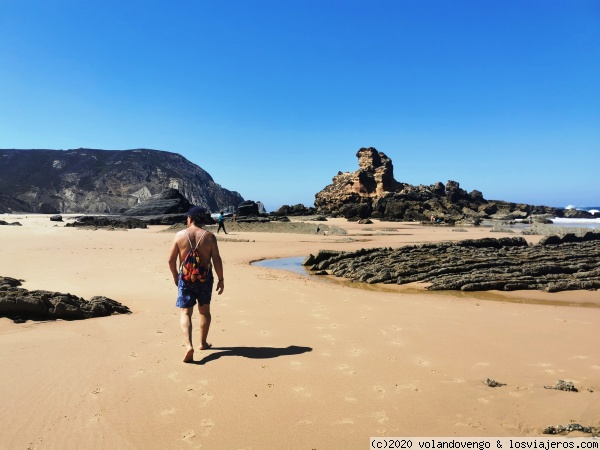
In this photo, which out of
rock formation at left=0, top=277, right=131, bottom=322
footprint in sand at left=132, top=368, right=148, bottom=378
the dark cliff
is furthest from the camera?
the dark cliff

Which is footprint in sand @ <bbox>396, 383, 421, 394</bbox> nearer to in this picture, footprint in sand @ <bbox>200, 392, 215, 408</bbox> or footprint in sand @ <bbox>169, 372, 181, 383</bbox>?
Result: footprint in sand @ <bbox>200, 392, 215, 408</bbox>

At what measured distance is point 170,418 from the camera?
3293 millimetres

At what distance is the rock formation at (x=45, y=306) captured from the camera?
6.10 meters

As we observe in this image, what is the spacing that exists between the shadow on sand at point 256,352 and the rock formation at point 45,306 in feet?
9.37

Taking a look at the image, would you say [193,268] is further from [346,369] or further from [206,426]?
[346,369]

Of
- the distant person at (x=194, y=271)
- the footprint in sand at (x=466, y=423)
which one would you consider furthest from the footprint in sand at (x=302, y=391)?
the distant person at (x=194, y=271)

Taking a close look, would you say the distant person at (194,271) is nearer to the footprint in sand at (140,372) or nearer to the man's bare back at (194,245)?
the man's bare back at (194,245)

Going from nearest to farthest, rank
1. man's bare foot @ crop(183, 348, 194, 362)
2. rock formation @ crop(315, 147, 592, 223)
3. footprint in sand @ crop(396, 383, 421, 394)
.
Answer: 1. footprint in sand @ crop(396, 383, 421, 394)
2. man's bare foot @ crop(183, 348, 194, 362)
3. rock formation @ crop(315, 147, 592, 223)

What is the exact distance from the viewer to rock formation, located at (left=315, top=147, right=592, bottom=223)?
191 feet

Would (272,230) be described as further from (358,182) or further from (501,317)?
(358,182)

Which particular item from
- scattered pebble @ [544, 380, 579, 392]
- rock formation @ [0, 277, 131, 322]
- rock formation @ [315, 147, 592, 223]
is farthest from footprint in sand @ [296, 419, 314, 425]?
rock formation @ [315, 147, 592, 223]

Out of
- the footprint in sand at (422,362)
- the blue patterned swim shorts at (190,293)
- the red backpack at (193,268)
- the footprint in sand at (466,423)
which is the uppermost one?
the red backpack at (193,268)

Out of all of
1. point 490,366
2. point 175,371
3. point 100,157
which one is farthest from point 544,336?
point 100,157

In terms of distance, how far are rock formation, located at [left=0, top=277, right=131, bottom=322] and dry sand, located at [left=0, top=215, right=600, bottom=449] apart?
0.32 meters
